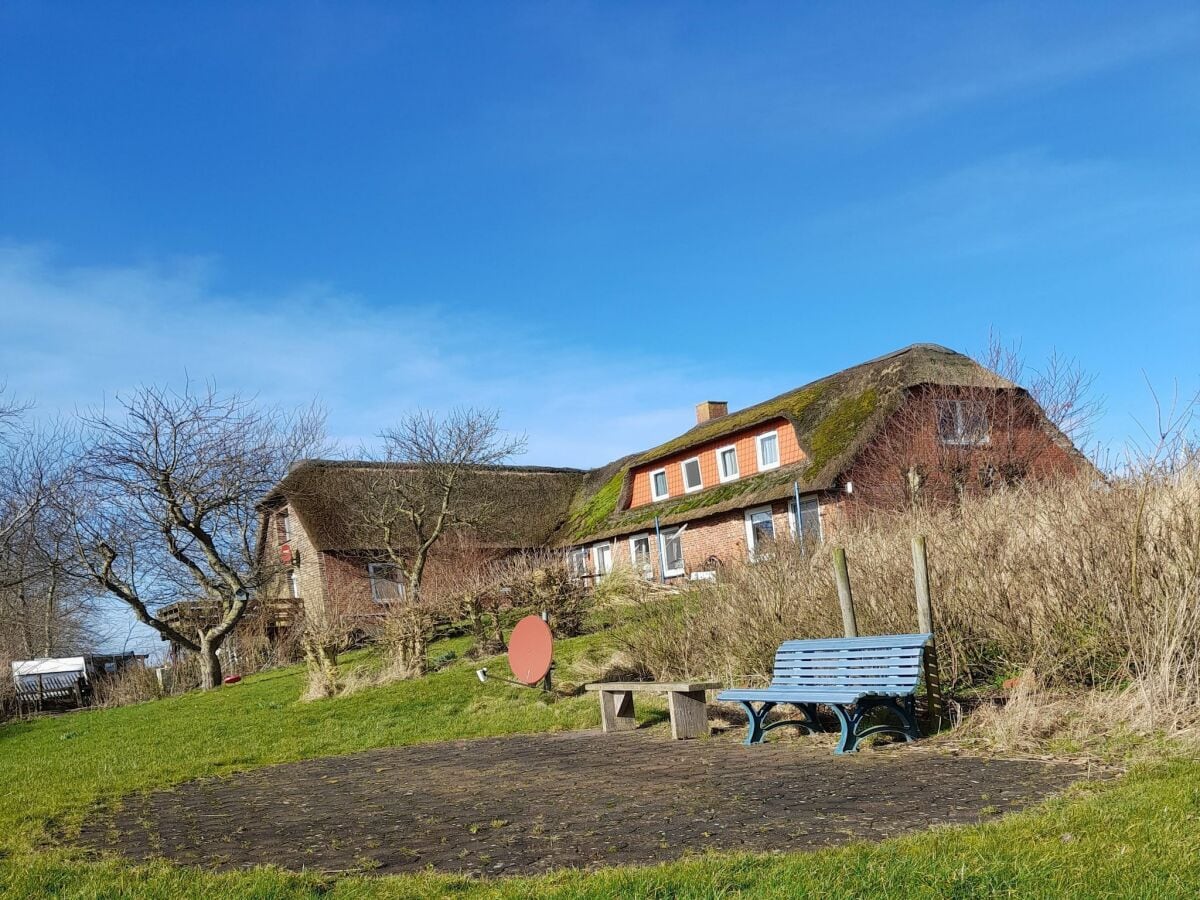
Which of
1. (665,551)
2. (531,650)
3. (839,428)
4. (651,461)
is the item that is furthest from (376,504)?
(531,650)

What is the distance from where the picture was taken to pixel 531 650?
45.0ft

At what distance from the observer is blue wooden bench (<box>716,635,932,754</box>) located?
828 centimetres

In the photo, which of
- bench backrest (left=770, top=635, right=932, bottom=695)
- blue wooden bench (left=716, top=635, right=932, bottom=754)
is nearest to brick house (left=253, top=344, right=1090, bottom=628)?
bench backrest (left=770, top=635, right=932, bottom=695)

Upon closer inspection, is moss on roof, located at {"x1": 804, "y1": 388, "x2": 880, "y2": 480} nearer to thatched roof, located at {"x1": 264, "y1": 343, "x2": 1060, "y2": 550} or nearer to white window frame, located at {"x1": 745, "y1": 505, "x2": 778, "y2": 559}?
thatched roof, located at {"x1": 264, "y1": 343, "x2": 1060, "y2": 550}

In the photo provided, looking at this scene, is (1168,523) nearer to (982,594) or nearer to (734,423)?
(982,594)

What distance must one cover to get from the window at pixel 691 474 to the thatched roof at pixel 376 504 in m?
6.46

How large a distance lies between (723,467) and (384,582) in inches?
489

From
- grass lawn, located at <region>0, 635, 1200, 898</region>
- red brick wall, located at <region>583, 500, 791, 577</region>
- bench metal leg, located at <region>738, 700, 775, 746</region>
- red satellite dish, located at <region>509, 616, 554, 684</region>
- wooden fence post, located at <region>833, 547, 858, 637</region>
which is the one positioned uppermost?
red brick wall, located at <region>583, 500, 791, 577</region>

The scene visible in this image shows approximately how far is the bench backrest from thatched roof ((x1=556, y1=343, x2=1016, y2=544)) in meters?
15.6

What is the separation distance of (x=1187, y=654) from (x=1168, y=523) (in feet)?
3.24

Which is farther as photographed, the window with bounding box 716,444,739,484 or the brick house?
the window with bounding box 716,444,739,484

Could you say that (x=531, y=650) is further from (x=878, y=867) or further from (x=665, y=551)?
(x=665, y=551)

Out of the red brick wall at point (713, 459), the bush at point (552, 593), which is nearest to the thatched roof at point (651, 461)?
the red brick wall at point (713, 459)

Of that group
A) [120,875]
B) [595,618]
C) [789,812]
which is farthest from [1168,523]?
[595,618]
